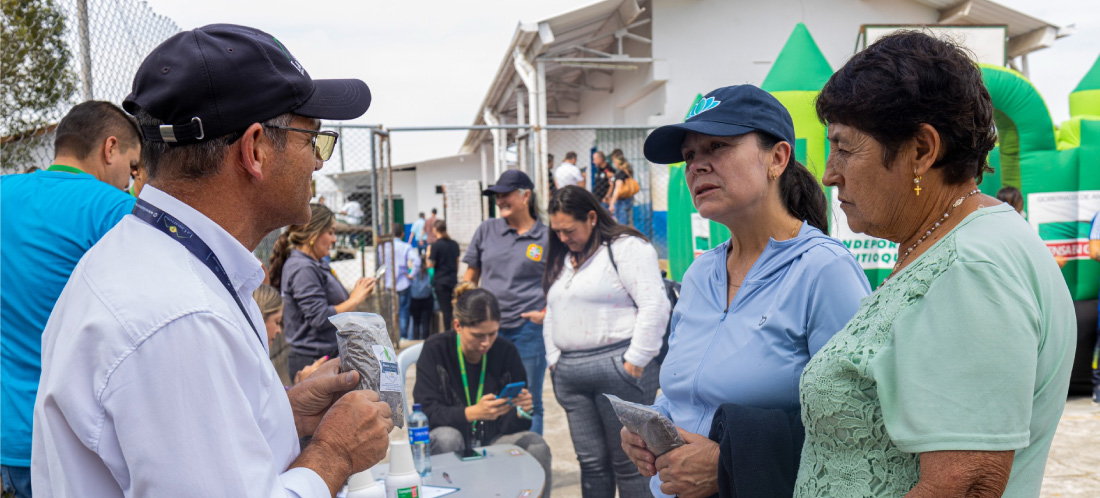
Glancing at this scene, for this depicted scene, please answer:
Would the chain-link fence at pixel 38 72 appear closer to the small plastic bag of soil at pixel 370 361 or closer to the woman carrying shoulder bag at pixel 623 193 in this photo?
the small plastic bag of soil at pixel 370 361

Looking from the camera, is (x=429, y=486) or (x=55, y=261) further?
(x=429, y=486)

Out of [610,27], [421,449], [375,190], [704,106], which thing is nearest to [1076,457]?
[421,449]

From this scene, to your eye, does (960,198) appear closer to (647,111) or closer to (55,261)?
(55,261)

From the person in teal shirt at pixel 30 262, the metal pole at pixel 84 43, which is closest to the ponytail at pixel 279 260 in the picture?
the metal pole at pixel 84 43

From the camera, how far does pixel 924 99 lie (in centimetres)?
128

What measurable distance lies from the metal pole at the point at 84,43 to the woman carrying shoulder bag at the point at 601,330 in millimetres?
2417

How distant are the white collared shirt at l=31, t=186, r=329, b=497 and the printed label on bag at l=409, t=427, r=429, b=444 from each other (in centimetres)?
216

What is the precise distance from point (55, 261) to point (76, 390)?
75.2 inches

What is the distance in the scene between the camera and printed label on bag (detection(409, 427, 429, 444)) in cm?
325

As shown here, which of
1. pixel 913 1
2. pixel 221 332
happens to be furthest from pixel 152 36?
pixel 913 1

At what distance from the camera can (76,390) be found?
1.02 metres

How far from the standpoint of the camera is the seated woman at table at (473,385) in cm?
400

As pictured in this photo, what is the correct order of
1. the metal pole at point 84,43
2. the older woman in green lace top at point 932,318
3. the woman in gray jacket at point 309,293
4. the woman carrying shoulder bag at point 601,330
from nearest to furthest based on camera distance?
the older woman in green lace top at point 932,318, the metal pole at point 84,43, the woman carrying shoulder bag at point 601,330, the woman in gray jacket at point 309,293

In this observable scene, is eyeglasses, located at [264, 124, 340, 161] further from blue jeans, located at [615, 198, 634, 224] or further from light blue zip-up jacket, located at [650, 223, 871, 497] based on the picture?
blue jeans, located at [615, 198, 634, 224]
